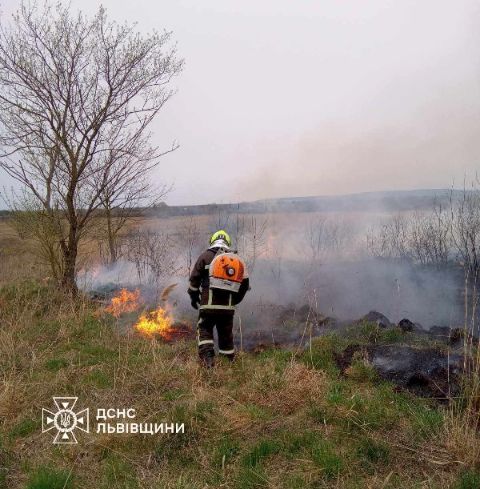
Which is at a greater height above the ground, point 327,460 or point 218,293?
point 218,293

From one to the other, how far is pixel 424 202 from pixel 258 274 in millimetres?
7080

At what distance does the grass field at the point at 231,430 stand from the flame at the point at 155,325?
1759 mm

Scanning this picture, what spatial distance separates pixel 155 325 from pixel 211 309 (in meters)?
2.61

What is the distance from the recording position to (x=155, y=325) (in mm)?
8047

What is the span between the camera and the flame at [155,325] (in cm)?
770

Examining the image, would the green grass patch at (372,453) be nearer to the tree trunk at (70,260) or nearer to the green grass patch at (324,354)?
the green grass patch at (324,354)

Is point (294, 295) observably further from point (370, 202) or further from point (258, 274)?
point (370, 202)

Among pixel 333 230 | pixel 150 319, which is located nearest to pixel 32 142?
pixel 150 319

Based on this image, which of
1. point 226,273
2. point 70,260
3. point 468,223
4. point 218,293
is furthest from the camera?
point 468,223

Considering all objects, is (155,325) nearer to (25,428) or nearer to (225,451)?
(25,428)

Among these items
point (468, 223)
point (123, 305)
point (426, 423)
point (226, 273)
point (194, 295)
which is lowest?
point (426, 423)

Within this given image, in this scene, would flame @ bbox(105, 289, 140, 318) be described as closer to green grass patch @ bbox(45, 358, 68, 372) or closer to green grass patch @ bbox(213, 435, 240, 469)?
green grass patch @ bbox(45, 358, 68, 372)

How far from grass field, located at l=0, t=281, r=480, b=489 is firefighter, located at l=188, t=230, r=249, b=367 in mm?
329

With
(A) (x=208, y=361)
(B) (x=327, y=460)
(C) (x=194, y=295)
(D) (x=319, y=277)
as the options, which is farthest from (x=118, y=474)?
(D) (x=319, y=277)
